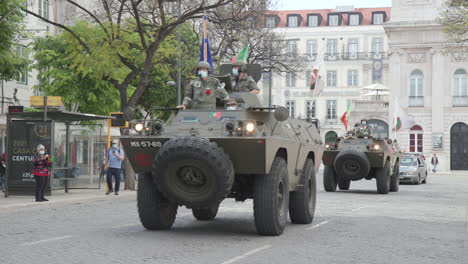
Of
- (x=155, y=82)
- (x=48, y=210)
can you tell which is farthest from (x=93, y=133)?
(x=48, y=210)

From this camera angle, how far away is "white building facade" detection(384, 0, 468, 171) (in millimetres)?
63344

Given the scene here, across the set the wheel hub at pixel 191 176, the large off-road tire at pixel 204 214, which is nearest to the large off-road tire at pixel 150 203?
the wheel hub at pixel 191 176

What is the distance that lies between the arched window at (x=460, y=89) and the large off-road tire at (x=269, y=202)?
54627 mm

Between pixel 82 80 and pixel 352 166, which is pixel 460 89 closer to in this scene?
pixel 82 80

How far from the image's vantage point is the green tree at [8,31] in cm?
2030

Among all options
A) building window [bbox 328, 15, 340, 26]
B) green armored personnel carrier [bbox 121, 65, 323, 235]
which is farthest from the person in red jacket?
building window [bbox 328, 15, 340, 26]

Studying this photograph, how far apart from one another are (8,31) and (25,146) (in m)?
3.25

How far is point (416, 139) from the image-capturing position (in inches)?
2532

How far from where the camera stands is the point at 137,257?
30.2 ft

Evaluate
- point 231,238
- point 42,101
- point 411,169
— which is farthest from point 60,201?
point 411,169

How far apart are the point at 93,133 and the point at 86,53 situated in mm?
5371

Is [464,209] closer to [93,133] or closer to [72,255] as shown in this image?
[72,255]

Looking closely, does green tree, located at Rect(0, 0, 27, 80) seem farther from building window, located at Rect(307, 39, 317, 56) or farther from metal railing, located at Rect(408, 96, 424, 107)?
building window, located at Rect(307, 39, 317, 56)

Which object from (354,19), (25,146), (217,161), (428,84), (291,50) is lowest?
(217,161)
